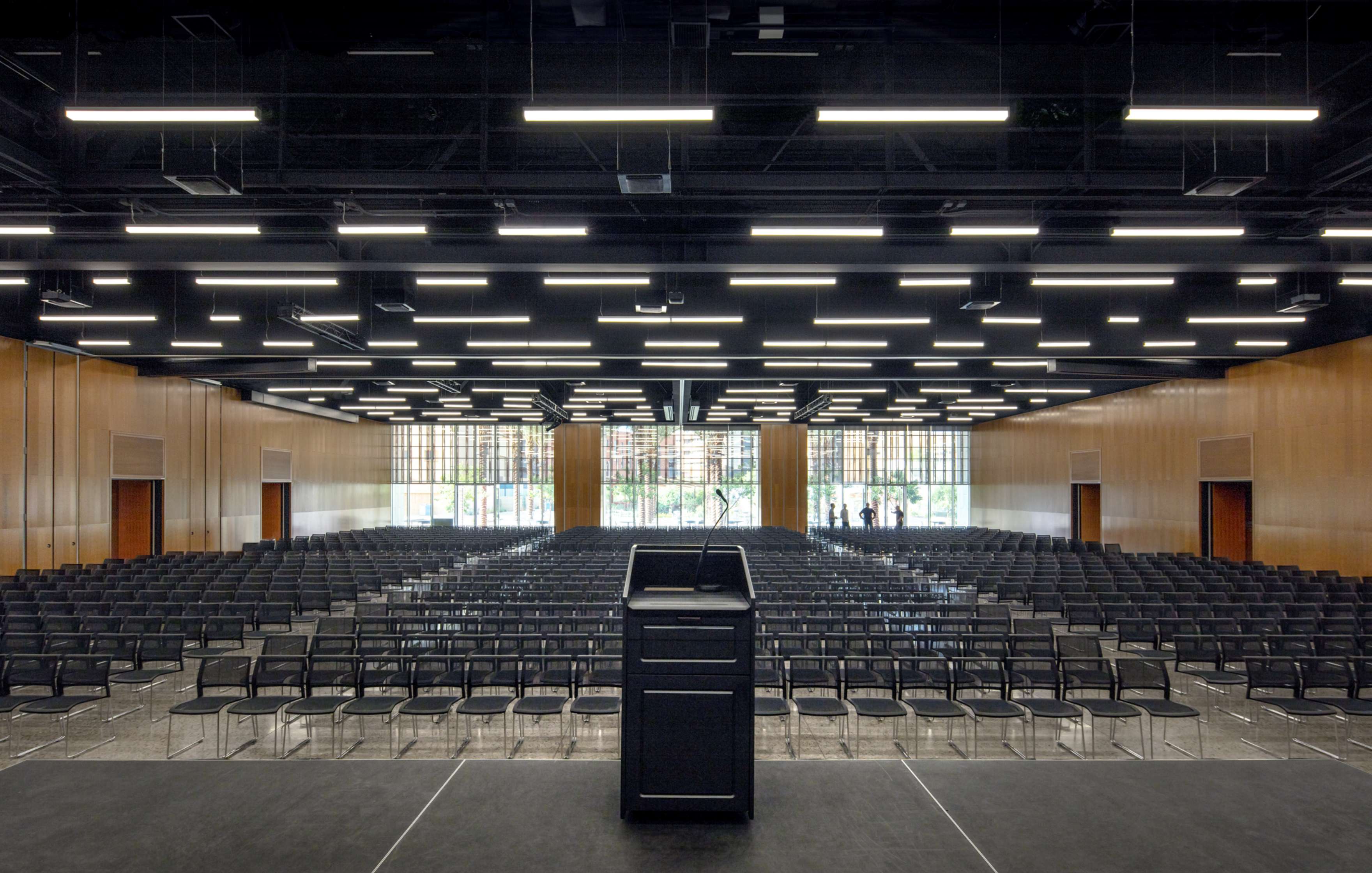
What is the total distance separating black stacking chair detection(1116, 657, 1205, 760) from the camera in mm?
5805

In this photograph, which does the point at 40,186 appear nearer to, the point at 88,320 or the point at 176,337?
the point at 88,320

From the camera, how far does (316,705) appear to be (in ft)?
18.7

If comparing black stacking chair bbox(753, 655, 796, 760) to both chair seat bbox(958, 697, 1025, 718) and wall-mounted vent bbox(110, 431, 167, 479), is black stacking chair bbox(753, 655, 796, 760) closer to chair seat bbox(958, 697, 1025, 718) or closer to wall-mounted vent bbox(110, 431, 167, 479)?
chair seat bbox(958, 697, 1025, 718)

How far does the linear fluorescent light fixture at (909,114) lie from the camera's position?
4719mm

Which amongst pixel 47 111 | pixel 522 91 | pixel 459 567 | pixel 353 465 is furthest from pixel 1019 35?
pixel 353 465

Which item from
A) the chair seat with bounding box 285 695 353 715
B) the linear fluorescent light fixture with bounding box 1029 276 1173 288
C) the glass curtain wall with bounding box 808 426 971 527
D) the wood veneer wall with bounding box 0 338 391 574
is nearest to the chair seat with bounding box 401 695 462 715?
the chair seat with bounding box 285 695 353 715

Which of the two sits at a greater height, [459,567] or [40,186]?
[40,186]

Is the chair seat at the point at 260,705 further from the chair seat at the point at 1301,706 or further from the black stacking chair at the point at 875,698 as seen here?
the chair seat at the point at 1301,706

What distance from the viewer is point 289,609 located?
9.40m

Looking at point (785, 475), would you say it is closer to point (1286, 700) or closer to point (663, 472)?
point (663, 472)

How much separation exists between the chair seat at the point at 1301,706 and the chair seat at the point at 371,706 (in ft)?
23.2

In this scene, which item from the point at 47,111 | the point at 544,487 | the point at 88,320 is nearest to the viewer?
the point at 47,111

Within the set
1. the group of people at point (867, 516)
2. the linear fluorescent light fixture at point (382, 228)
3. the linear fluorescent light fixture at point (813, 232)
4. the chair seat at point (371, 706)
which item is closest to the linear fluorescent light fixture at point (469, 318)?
the linear fluorescent light fixture at point (382, 228)

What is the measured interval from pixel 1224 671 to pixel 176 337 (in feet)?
52.5
